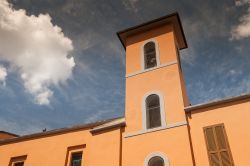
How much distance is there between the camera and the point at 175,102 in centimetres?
1274

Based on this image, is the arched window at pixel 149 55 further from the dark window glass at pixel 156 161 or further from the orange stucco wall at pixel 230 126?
the dark window glass at pixel 156 161

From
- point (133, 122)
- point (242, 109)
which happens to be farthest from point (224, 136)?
point (133, 122)

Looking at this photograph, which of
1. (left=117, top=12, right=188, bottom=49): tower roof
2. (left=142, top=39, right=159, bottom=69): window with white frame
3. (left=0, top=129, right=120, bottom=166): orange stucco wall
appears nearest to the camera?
(left=0, top=129, right=120, bottom=166): orange stucco wall

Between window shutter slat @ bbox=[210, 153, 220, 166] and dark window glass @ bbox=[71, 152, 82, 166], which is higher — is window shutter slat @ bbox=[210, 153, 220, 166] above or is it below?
below

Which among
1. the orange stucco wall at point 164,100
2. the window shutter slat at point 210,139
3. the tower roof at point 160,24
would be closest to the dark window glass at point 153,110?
the orange stucco wall at point 164,100

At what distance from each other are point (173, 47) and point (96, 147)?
21.8 ft

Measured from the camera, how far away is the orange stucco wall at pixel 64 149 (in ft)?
41.5

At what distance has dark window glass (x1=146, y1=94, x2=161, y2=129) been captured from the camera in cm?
1345

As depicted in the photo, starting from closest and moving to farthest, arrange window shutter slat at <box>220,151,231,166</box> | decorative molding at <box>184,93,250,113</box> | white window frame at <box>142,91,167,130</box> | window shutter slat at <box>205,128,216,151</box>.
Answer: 1. window shutter slat at <box>220,151,231,166</box>
2. window shutter slat at <box>205,128,216,151</box>
3. decorative molding at <box>184,93,250,113</box>
4. white window frame at <box>142,91,167,130</box>

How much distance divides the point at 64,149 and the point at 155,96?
19.5 feet

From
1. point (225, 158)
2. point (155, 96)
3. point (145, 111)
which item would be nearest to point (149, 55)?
point (155, 96)

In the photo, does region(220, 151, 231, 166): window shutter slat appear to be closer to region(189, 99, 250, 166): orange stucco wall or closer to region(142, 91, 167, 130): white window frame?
region(189, 99, 250, 166): orange stucco wall

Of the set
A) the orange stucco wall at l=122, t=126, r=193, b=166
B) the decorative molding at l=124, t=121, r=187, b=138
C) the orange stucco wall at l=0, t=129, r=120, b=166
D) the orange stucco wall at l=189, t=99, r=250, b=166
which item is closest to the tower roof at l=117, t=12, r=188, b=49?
the orange stucco wall at l=0, t=129, r=120, b=166

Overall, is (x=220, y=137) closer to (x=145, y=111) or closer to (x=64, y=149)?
(x=145, y=111)
